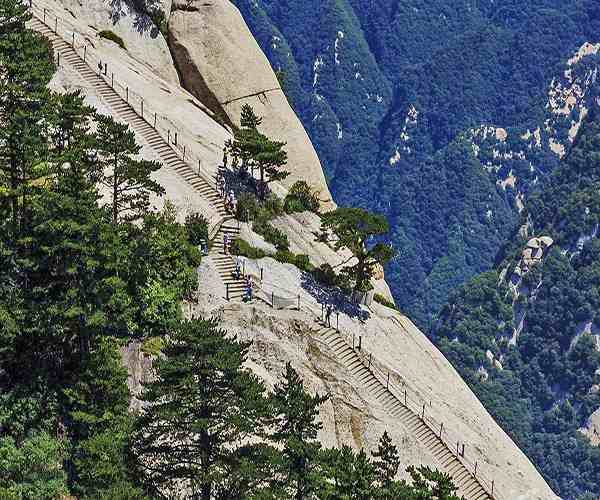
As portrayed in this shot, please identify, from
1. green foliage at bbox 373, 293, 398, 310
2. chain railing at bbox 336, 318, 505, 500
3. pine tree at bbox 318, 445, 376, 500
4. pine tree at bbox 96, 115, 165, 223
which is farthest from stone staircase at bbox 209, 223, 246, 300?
pine tree at bbox 318, 445, 376, 500

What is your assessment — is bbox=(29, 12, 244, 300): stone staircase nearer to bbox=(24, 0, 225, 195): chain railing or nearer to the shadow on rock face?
bbox=(24, 0, 225, 195): chain railing

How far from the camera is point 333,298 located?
67.1m

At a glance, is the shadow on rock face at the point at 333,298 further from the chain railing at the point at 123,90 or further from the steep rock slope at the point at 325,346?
the chain railing at the point at 123,90

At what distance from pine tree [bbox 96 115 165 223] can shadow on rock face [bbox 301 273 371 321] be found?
993cm

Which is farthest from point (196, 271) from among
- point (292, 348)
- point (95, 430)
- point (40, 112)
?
point (95, 430)

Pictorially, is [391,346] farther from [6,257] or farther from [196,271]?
[6,257]

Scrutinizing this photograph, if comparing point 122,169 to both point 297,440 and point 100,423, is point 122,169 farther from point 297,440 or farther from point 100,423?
point 297,440

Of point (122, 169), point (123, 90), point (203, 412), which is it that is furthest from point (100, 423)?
point (123, 90)

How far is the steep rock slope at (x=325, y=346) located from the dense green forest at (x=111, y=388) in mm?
4876

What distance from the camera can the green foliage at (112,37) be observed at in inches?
3351

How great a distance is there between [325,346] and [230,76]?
30.8 meters

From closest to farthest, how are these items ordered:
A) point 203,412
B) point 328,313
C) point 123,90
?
point 203,412
point 328,313
point 123,90

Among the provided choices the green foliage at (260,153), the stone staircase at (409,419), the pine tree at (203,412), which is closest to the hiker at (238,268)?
the stone staircase at (409,419)

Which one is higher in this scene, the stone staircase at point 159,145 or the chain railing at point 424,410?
the stone staircase at point 159,145
